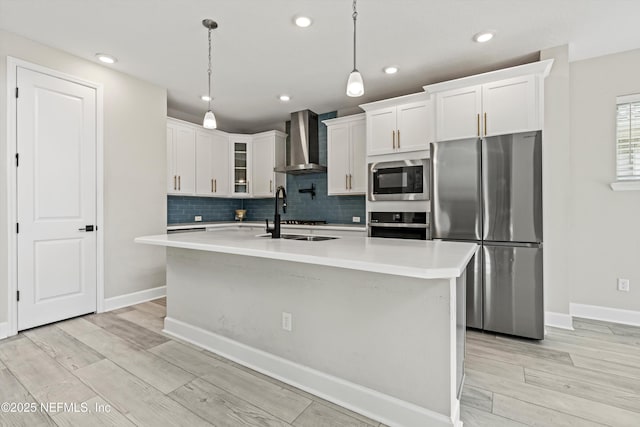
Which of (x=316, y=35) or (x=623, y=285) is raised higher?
(x=316, y=35)

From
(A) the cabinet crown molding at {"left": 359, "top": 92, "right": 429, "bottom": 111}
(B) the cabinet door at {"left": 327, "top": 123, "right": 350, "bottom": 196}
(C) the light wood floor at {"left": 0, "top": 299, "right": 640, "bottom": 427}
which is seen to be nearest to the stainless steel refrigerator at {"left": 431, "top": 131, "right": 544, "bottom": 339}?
(C) the light wood floor at {"left": 0, "top": 299, "right": 640, "bottom": 427}

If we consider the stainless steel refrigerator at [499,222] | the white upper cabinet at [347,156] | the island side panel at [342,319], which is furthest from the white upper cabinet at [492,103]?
the island side panel at [342,319]

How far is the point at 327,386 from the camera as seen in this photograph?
1.82 m

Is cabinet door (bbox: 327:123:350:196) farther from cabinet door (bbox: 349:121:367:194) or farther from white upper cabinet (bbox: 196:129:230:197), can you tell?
white upper cabinet (bbox: 196:129:230:197)

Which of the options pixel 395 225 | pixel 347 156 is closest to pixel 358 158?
pixel 347 156

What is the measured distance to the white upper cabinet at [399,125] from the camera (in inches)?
133

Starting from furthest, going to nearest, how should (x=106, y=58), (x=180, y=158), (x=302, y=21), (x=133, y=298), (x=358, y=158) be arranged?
(x=180, y=158) < (x=358, y=158) < (x=133, y=298) < (x=106, y=58) < (x=302, y=21)

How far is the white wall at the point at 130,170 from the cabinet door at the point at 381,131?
2659 millimetres

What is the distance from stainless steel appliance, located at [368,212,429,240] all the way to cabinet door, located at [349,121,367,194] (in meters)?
0.60

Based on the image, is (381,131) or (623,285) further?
(381,131)

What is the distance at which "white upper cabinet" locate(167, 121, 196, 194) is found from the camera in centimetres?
428

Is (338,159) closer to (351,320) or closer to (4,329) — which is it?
(351,320)

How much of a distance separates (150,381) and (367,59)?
10.9 ft

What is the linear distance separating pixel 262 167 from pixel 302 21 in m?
2.98
